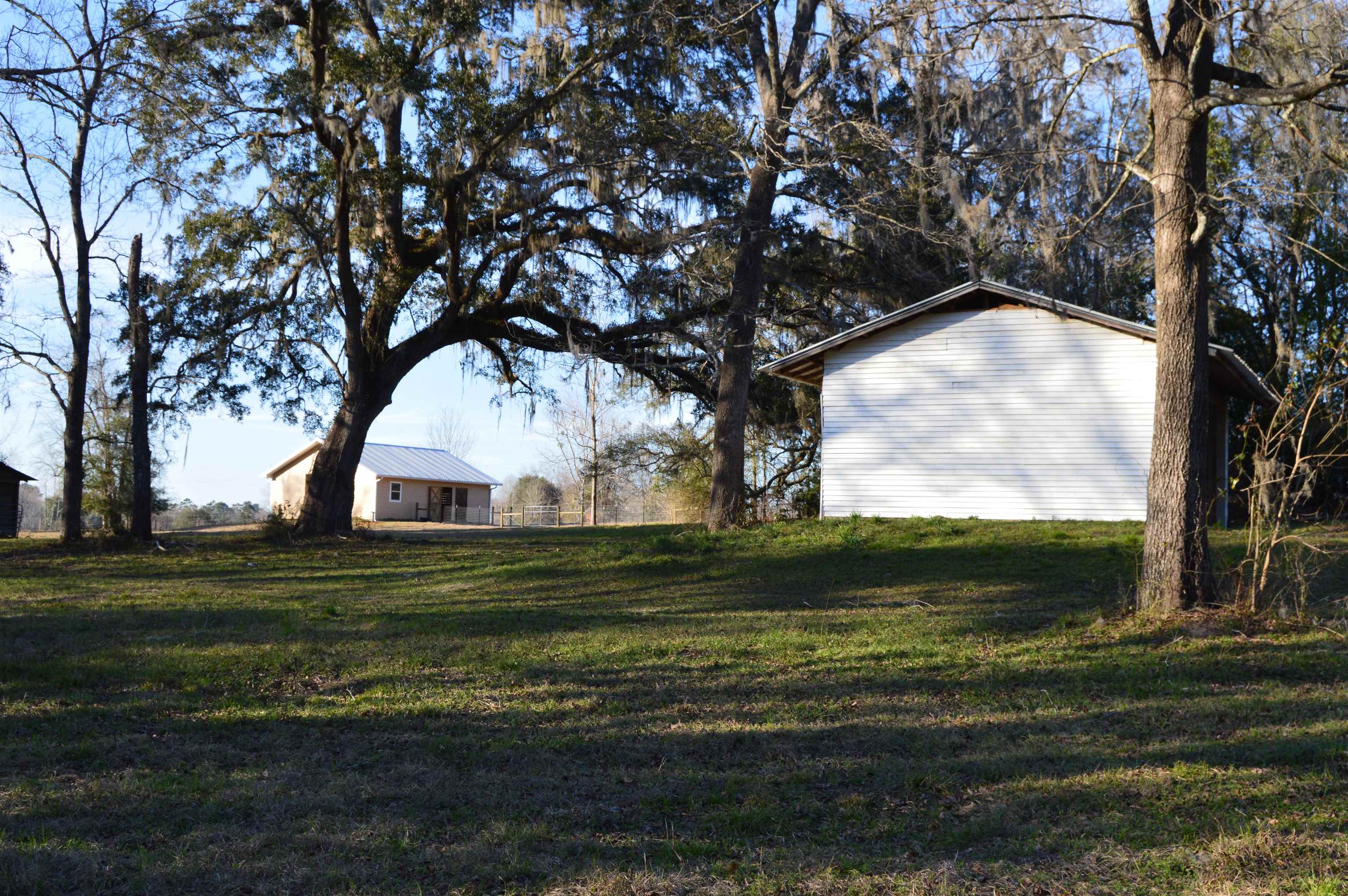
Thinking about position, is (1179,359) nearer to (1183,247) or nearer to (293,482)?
(1183,247)

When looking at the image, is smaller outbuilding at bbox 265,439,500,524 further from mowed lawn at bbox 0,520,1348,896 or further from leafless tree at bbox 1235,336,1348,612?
leafless tree at bbox 1235,336,1348,612

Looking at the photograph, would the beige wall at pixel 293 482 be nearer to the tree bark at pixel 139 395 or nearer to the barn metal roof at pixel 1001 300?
the tree bark at pixel 139 395

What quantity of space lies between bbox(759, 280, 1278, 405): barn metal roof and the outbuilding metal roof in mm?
31093

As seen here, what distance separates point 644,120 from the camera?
17.4m

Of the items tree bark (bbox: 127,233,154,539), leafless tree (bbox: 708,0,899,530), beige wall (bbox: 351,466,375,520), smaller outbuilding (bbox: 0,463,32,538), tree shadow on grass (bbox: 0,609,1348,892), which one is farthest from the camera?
→ beige wall (bbox: 351,466,375,520)

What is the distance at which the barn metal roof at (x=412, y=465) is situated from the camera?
47.4 metres

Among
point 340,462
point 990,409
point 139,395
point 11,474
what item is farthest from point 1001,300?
point 11,474

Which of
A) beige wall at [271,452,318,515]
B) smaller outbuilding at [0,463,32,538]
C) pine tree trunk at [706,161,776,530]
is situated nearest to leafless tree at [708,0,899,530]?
Answer: pine tree trunk at [706,161,776,530]

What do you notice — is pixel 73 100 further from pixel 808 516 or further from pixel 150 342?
pixel 808 516

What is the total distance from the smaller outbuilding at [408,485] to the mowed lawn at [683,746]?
36.2 m

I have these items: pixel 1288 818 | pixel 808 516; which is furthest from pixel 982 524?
pixel 1288 818

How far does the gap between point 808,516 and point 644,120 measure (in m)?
9.46

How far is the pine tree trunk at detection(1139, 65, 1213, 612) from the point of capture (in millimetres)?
8633

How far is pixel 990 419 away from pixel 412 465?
3705 cm
